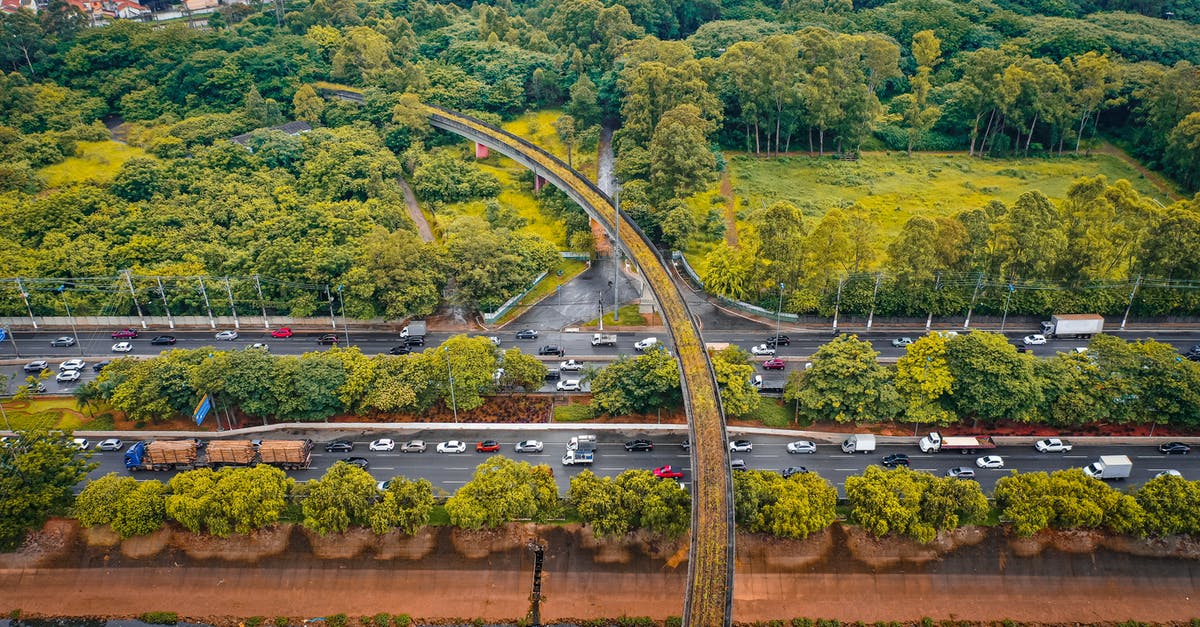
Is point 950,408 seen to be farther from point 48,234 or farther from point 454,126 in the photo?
point 48,234

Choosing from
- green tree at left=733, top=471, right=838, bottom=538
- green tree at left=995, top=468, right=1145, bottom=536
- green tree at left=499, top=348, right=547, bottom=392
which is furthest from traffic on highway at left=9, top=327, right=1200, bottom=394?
green tree at left=995, top=468, right=1145, bottom=536

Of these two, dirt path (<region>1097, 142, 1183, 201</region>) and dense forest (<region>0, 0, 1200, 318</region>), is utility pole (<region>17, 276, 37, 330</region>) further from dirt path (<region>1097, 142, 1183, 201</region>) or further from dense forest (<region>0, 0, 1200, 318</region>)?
dirt path (<region>1097, 142, 1183, 201</region>)

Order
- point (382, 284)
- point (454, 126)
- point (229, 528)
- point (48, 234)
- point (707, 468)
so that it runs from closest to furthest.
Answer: point (707, 468) < point (229, 528) < point (382, 284) < point (48, 234) < point (454, 126)

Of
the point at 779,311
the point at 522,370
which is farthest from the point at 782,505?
the point at 779,311

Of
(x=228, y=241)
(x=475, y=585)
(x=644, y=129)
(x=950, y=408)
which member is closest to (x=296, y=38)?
(x=228, y=241)

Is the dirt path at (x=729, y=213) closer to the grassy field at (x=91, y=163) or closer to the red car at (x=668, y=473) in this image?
the red car at (x=668, y=473)

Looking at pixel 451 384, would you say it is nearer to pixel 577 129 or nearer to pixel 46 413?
pixel 46 413
